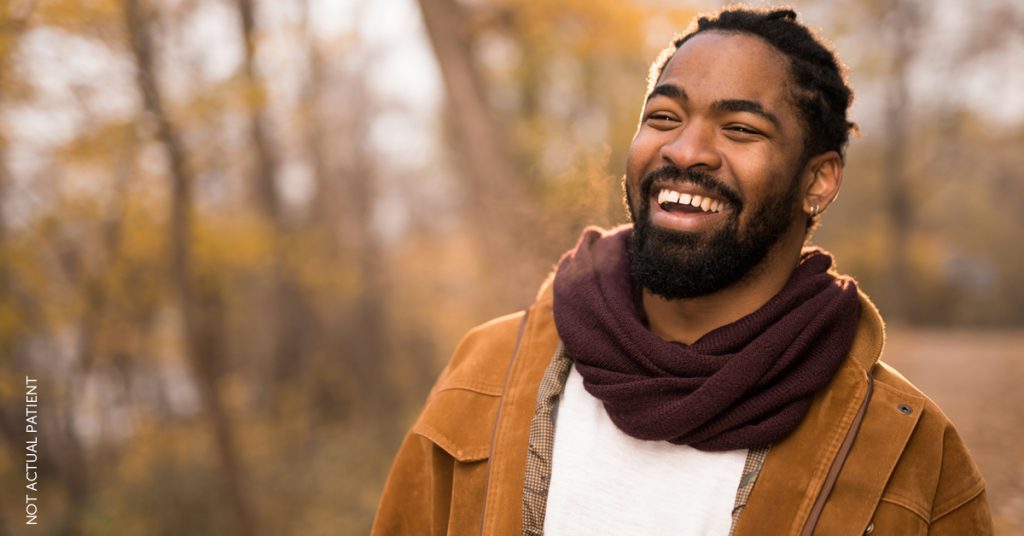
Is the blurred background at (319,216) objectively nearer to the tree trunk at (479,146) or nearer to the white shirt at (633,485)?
the tree trunk at (479,146)

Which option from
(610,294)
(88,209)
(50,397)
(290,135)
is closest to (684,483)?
(610,294)

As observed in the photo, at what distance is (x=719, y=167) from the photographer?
1.96m

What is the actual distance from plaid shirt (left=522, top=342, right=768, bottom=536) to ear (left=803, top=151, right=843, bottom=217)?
2.16 ft

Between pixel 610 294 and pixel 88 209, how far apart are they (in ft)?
25.4

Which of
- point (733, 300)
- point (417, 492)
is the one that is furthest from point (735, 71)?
point (417, 492)

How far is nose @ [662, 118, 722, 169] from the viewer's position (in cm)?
195

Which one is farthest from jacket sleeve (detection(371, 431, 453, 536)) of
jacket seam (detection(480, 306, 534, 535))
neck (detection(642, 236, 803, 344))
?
neck (detection(642, 236, 803, 344))

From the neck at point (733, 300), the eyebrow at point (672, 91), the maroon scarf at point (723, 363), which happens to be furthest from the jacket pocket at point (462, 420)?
the eyebrow at point (672, 91)

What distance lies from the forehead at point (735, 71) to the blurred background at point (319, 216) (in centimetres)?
55

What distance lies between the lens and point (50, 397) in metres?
9.09

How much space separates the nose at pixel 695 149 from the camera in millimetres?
1949

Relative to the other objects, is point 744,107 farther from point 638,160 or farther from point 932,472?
point 932,472

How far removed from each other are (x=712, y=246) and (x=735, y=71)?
17.2 inches

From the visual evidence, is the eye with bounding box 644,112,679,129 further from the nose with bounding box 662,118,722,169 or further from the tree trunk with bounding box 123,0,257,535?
the tree trunk with bounding box 123,0,257,535
